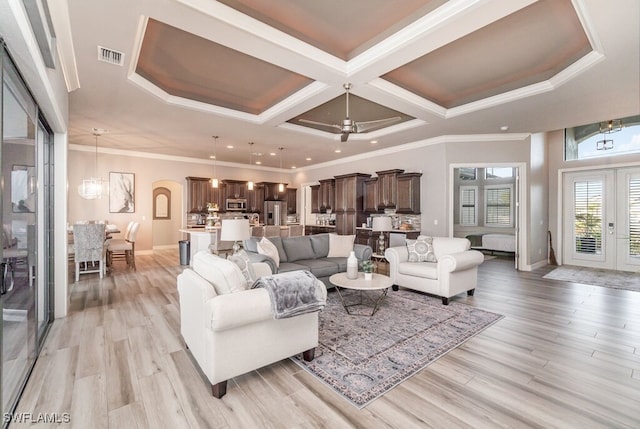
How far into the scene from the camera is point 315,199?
1012cm

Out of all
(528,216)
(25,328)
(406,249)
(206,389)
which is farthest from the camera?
(528,216)

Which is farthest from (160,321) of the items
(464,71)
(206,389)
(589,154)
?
(589,154)

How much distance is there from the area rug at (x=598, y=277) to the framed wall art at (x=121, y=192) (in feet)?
34.2

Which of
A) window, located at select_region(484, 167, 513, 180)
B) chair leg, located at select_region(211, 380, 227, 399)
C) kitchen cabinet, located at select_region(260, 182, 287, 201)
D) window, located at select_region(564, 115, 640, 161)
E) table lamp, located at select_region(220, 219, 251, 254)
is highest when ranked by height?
window, located at select_region(564, 115, 640, 161)

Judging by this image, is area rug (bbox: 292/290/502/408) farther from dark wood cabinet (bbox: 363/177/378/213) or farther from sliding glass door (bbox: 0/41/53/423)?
dark wood cabinet (bbox: 363/177/378/213)

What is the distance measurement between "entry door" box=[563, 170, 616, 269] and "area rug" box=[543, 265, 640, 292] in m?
0.41

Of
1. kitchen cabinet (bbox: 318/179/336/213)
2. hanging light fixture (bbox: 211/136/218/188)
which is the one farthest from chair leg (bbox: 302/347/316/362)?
kitchen cabinet (bbox: 318/179/336/213)

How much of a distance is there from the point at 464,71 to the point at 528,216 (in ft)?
14.1

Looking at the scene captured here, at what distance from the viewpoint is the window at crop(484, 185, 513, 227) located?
9586mm

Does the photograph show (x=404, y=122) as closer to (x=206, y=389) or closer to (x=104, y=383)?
(x=206, y=389)

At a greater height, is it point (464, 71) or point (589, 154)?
point (464, 71)

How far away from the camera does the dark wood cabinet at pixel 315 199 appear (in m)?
9.86

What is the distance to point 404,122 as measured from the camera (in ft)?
20.0

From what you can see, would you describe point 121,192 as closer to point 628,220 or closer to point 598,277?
point 598,277
